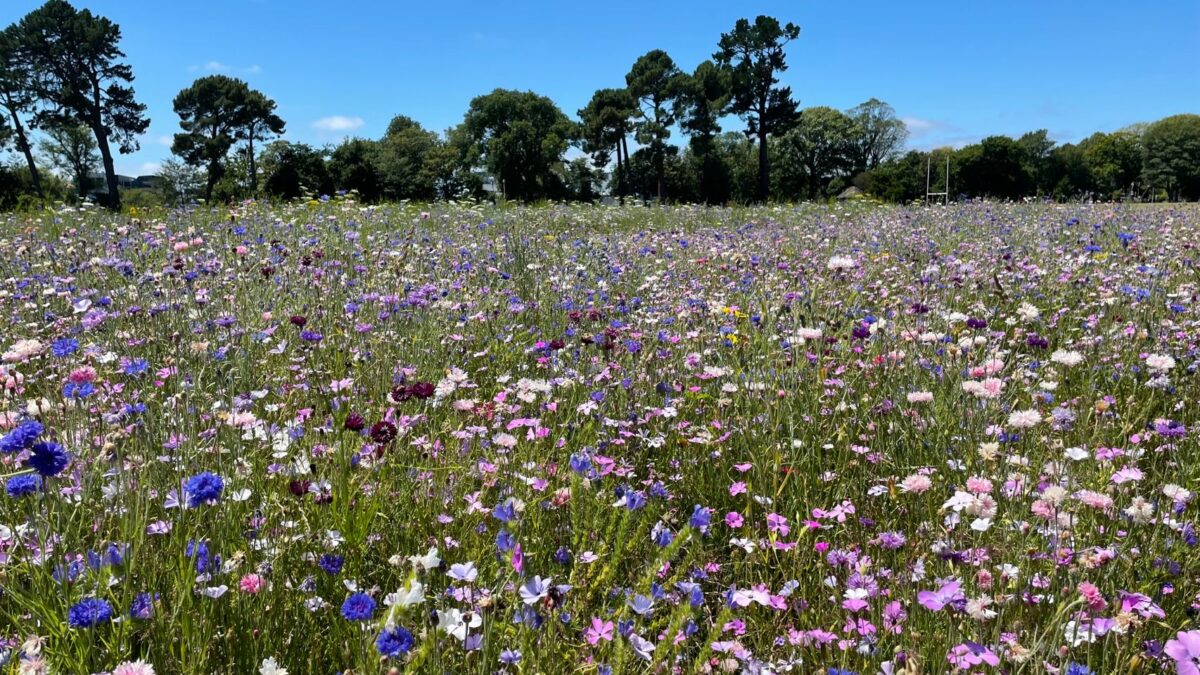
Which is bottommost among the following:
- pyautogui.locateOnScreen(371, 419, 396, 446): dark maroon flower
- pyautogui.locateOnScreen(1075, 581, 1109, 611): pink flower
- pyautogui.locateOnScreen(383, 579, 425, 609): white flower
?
pyautogui.locateOnScreen(1075, 581, 1109, 611): pink flower

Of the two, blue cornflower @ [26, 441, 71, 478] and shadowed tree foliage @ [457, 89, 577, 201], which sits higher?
shadowed tree foliage @ [457, 89, 577, 201]

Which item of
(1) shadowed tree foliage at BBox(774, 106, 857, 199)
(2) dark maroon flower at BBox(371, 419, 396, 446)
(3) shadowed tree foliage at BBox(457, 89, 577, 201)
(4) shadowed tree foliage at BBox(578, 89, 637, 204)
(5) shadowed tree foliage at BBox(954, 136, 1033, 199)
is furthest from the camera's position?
(1) shadowed tree foliage at BBox(774, 106, 857, 199)

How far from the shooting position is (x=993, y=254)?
5.91 m

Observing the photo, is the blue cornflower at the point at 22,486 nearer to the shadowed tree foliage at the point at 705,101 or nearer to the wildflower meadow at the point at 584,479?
the wildflower meadow at the point at 584,479

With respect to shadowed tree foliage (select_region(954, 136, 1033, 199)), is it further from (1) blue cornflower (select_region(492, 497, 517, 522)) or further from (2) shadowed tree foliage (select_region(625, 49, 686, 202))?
(1) blue cornflower (select_region(492, 497, 517, 522))

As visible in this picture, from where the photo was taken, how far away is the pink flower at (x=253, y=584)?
1.47 meters

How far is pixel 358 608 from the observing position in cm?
117

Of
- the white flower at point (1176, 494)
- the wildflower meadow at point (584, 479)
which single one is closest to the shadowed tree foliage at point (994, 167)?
the wildflower meadow at point (584, 479)

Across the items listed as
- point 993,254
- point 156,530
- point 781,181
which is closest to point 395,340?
point 156,530

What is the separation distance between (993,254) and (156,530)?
242 inches

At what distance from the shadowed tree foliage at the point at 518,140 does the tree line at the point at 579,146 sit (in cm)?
13

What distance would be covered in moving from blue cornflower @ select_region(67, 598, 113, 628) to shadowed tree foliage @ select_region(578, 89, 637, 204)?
46267 mm

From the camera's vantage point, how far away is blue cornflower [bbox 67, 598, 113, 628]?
1.21 m

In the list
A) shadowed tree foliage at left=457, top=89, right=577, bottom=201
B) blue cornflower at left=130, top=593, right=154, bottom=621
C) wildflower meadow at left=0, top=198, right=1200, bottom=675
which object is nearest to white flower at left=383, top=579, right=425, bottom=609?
wildflower meadow at left=0, top=198, right=1200, bottom=675
